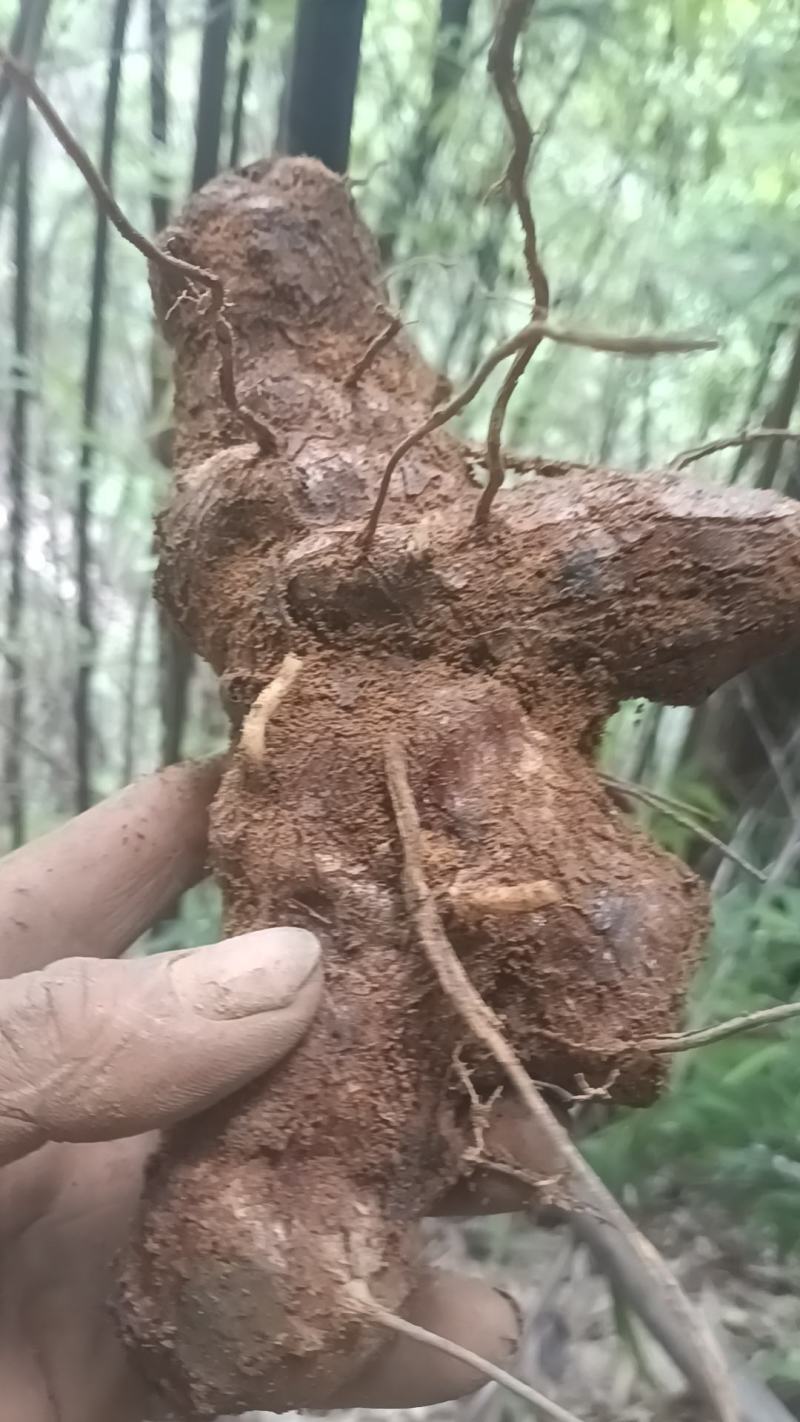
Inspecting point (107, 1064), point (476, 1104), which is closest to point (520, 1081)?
point (476, 1104)

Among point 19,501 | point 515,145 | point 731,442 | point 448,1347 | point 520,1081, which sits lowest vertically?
point 448,1347

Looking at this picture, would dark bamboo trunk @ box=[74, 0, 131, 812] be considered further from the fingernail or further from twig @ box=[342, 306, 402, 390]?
the fingernail

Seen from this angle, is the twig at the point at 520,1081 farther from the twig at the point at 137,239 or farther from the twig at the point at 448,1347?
the twig at the point at 137,239

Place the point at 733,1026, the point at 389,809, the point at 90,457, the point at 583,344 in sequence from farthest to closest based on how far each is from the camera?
the point at 90,457
the point at 389,809
the point at 733,1026
the point at 583,344

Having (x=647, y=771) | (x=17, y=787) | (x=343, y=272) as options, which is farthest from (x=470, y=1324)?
(x=17, y=787)

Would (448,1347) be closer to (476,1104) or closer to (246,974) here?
(476,1104)

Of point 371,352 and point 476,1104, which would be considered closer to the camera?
point 476,1104

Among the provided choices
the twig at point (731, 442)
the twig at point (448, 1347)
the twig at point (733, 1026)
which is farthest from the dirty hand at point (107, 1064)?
the twig at point (731, 442)

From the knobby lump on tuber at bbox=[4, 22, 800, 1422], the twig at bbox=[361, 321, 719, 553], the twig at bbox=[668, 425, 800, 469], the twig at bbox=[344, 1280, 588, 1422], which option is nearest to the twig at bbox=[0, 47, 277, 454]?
the knobby lump on tuber at bbox=[4, 22, 800, 1422]
